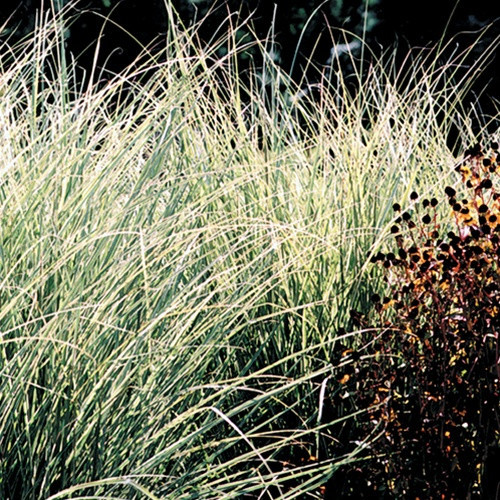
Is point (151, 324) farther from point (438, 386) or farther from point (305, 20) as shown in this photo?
point (305, 20)

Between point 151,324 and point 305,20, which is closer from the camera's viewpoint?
point 151,324

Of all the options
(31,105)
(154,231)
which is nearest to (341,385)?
(154,231)

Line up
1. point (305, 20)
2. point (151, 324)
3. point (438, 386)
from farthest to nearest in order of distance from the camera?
point (305, 20) < point (438, 386) < point (151, 324)

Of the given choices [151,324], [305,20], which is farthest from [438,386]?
[305,20]

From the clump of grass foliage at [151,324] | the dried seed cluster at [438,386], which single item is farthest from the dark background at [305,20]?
the dried seed cluster at [438,386]

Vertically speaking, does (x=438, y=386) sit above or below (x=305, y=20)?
above

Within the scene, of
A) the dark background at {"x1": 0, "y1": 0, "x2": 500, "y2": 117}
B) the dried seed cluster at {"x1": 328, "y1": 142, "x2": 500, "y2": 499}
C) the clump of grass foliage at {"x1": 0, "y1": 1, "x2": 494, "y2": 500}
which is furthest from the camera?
the dark background at {"x1": 0, "y1": 0, "x2": 500, "y2": 117}

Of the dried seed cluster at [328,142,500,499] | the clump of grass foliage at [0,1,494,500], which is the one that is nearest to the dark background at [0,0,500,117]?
the clump of grass foliage at [0,1,494,500]

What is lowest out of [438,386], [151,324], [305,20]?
[305,20]

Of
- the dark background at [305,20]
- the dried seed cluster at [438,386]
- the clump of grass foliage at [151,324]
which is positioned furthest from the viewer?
the dark background at [305,20]

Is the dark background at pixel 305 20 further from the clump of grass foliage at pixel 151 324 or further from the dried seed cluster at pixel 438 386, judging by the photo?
the dried seed cluster at pixel 438 386

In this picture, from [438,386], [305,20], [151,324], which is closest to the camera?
[151,324]

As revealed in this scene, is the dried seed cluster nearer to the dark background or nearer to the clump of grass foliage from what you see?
the clump of grass foliage

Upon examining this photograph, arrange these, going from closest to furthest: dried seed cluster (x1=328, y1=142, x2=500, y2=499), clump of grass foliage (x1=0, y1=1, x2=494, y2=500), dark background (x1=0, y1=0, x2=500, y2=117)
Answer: clump of grass foliage (x1=0, y1=1, x2=494, y2=500), dried seed cluster (x1=328, y1=142, x2=500, y2=499), dark background (x1=0, y1=0, x2=500, y2=117)
